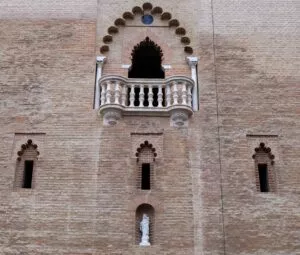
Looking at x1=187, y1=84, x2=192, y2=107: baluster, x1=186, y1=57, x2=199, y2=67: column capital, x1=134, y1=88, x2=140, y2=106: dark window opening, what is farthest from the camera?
x1=186, y1=57, x2=199, y2=67: column capital

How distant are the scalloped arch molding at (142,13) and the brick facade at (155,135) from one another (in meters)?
0.08

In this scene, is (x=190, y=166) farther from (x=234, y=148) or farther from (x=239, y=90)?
(x=239, y=90)

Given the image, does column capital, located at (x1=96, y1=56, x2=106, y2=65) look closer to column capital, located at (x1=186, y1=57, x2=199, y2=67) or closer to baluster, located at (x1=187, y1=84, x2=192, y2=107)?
column capital, located at (x1=186, y1=57, x2=199, y2=67)

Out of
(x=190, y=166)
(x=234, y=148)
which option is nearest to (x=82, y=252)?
(x=190, y=166)

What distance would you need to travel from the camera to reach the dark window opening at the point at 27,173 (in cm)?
1167

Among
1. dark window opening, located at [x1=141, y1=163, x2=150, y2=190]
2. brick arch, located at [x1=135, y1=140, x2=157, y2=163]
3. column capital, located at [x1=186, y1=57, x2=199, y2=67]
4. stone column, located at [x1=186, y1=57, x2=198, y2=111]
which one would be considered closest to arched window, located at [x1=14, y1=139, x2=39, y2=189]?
brick arch, located at [x1=135, y1=140, x2=157, y2=163]

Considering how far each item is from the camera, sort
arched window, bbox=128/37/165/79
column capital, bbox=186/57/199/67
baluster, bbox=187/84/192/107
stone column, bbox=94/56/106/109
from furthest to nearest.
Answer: arched window, bbox=128/37/165/79
column capital, bbox=186/57/199/67
stone column, bbox=94/56/106/109
baluster, bbox=187/84/192/107

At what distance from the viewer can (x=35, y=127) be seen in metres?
12.0

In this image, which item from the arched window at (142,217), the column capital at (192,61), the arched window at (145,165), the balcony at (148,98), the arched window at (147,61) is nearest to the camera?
the arched window at (142,217)

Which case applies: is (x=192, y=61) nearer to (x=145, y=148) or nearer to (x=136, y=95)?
(x=136, y=95)

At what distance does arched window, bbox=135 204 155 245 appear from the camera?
11043 millimetres

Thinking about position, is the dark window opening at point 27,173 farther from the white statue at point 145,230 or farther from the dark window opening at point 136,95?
the dark window opening at point 136,95

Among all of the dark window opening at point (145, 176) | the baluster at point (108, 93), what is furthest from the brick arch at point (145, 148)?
the baluster at point (108, 93)

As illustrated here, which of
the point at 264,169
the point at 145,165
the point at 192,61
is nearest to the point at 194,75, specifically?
the point at 192,61
